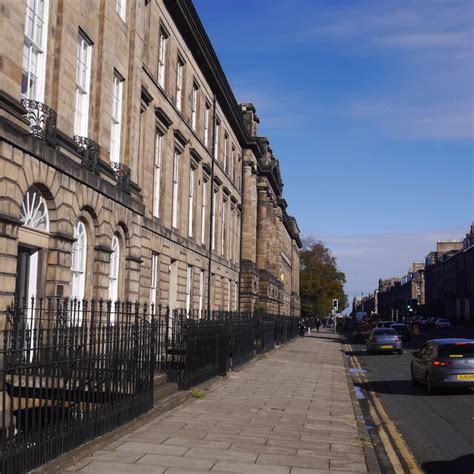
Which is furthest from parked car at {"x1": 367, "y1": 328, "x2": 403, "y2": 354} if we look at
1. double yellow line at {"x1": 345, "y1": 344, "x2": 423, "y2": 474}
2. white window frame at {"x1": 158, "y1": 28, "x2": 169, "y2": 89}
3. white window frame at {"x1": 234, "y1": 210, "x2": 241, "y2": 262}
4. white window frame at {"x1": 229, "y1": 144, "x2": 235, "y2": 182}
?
double yellow line at {"x1": 345, "y1": 344, "x2": 423, "y2": 474}

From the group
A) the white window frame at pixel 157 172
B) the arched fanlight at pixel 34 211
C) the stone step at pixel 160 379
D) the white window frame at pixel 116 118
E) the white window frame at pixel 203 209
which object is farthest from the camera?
the white window frame at pixel 203 209

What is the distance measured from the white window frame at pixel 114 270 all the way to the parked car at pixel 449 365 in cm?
868

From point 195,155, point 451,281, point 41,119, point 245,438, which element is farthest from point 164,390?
point 451,281

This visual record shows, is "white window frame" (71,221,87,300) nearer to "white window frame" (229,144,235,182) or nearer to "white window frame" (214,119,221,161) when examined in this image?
"white window frame" (214,119,221,161)

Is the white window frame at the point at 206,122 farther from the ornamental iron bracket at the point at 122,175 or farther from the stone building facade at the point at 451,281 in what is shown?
the stone building facade at the point at 451,281

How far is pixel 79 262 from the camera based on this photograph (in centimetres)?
1652

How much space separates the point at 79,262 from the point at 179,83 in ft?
55.1

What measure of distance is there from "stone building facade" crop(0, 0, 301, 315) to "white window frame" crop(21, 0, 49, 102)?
0.03 metres

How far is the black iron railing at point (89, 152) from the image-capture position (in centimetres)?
1620

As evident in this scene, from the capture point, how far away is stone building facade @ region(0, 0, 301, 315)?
1272cm

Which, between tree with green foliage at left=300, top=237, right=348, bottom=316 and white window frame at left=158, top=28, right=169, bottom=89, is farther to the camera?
tree with green foliage at left=300, top=237, right=348, bottom=316

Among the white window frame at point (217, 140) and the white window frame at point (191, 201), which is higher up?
the white window frame at point (217, 140)

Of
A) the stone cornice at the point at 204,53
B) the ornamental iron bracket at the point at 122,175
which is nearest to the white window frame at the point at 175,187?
the stone cornice at the point at 204,53

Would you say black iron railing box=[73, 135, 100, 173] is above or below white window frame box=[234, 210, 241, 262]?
below
